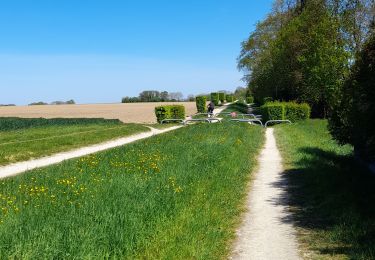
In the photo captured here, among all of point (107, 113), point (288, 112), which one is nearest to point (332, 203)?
point (288, 112)

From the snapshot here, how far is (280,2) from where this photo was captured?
5297 centimetres

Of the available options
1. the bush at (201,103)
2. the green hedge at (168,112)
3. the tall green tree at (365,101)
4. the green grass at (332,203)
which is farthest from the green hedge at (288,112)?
the bush at (201,103)

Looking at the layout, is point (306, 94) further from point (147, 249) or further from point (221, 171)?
point (147, 249)

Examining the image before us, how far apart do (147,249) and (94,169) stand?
538 centimetres

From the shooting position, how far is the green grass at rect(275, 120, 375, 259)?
611 centimetres

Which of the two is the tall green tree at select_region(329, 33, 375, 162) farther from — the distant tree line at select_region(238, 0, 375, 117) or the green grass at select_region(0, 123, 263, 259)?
the distant tree line at select_region(238, 0, 375, 117)

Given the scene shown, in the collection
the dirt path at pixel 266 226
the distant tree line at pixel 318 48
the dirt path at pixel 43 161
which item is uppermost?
the distant tree line at pixel 318 48

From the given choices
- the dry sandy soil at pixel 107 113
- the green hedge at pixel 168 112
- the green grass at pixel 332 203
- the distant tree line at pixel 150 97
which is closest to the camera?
the green grass at pixel 332 203

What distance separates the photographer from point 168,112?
1544 inches

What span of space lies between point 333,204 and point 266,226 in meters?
1.95

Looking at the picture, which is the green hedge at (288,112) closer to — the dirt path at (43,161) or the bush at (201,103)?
the dirt path at (43,161)

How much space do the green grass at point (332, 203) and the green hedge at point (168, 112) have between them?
23.9 metres

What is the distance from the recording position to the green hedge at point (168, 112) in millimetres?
39156

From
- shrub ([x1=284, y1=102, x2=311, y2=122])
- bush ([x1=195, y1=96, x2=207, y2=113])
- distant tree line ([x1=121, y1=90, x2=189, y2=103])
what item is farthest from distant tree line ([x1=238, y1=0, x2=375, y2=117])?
distant tree line ([x1=121, y1=90, x2=189, y2=103])
